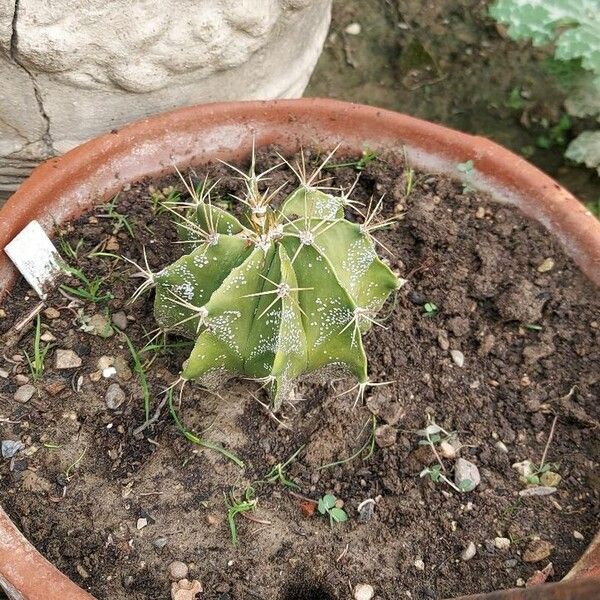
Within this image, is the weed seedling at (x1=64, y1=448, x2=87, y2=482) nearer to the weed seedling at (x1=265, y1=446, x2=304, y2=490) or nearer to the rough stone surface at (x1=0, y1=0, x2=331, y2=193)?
the weed seedling at (x1=265, y1=446, x2=304, y2=490)

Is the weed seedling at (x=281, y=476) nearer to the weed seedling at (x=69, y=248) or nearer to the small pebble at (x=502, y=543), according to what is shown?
the small pebble at (x=502, y=543)

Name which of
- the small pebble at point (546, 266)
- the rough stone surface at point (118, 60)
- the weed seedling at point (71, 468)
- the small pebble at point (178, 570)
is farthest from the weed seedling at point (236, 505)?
the rough stone surface at point (118, 60)

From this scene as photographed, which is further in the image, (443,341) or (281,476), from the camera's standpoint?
(443,341)

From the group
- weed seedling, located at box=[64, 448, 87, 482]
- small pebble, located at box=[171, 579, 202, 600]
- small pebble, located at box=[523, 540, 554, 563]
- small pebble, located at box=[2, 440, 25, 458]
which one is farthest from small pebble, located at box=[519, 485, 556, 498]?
small pebble, located at box=[2, 440, 25, 458]

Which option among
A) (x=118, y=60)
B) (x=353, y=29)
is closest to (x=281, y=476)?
(x=118, y=60)

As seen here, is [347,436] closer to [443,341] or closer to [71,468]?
[443,341]
